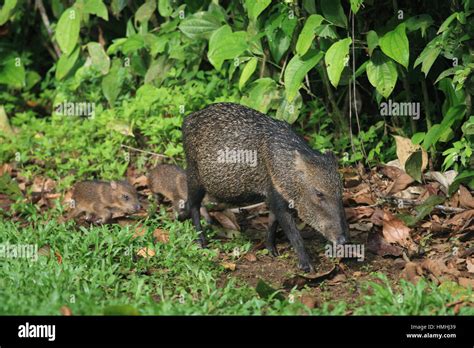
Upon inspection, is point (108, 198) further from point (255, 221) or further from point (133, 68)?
point (133, 68)

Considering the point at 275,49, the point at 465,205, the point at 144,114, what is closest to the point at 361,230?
the point at 465,205

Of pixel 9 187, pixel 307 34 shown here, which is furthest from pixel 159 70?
pixel 307 34

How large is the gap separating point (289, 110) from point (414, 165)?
50.4 inches

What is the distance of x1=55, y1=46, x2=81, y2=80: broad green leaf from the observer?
9.76 meters

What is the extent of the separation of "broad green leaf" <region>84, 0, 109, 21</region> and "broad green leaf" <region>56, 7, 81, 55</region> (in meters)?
0.16

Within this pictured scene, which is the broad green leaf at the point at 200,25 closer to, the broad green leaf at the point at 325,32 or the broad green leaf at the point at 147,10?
the broad green leaf at the point at 147,10

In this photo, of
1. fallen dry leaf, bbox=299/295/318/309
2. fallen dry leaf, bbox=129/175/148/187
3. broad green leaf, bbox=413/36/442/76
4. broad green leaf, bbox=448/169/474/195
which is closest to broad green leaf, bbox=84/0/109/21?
fallen dry leaf, bbox=129/175/148/187

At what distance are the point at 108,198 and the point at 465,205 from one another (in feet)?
10.0

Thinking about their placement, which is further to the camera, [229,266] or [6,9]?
[6,9]

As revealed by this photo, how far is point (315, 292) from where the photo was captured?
6.31m

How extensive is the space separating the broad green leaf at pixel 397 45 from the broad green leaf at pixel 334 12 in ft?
1.27

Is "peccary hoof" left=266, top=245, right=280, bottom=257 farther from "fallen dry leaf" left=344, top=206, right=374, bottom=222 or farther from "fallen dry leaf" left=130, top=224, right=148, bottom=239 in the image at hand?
"fallen dry leaf" left=130, top=224, right=148, bottom=239

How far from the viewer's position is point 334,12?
24.8ft

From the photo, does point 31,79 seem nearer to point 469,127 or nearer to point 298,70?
point 298,70
